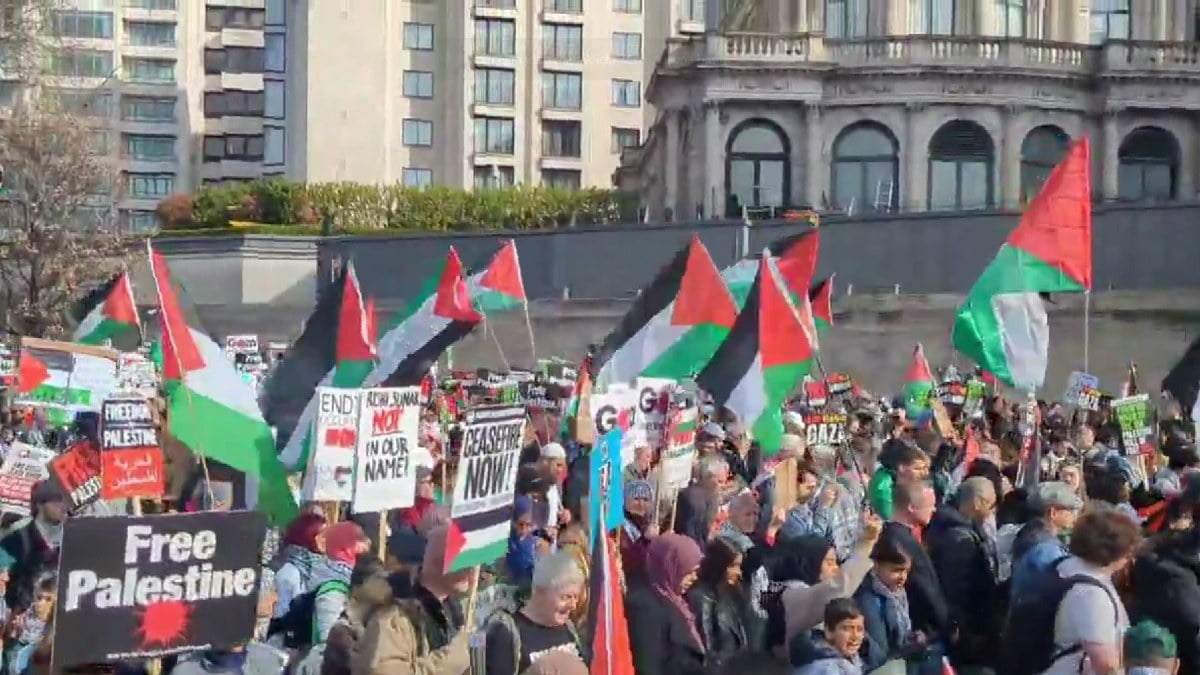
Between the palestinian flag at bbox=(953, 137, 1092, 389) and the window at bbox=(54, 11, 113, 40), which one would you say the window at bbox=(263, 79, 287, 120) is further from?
the palestinian flag at bbox=(953, 137, 1092, 389)

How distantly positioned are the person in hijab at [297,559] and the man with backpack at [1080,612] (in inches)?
118

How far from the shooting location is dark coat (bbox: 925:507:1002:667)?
1109 cm

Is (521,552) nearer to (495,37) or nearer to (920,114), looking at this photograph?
(920,114)

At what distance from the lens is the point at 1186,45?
5972 cm

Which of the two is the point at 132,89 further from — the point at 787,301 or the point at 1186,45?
the point at 787,301

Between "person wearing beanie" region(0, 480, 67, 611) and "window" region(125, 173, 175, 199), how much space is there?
8738cm

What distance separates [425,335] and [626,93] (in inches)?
2805

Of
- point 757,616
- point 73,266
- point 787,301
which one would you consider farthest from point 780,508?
point 73,266

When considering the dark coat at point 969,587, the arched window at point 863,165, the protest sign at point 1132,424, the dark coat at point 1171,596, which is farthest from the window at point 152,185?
the dark coat at point 1171,596

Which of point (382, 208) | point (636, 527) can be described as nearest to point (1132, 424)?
point (636, 527)

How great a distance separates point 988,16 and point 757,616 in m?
50.7

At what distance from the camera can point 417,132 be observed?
86000mm

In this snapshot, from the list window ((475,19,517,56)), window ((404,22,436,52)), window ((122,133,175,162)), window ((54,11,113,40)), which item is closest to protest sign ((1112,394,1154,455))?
window ((404,22,436,52))

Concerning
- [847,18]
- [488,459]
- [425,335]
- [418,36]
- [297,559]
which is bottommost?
[297,559]
